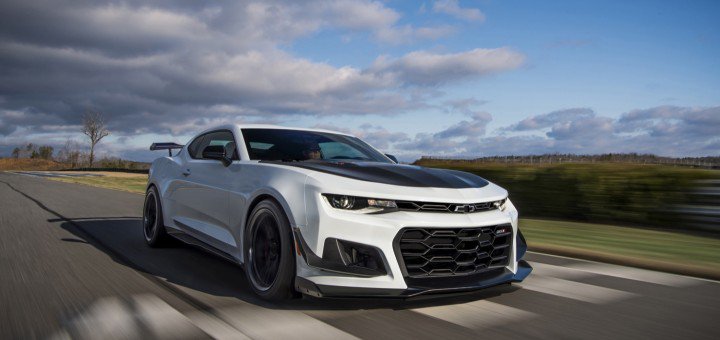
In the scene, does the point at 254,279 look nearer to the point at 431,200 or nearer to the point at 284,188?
the point at 284,188

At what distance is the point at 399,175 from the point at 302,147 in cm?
133

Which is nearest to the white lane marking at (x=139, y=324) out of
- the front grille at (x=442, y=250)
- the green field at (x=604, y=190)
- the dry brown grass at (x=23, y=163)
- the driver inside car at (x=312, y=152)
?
the front grille at (x=442, y=250)

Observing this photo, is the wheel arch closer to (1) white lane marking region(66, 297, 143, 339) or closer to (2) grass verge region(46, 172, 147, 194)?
(1) white lane marking region(66, 297, 143, 339)

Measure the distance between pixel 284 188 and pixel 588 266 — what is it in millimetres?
3569

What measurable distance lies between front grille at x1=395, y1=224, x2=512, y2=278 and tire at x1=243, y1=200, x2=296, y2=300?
800mm

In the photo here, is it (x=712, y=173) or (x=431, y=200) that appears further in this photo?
(x=712, y=173)

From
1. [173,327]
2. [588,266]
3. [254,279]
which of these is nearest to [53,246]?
[254,279]

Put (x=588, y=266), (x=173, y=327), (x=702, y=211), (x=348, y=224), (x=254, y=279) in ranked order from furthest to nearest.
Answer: (x=702, y=211) → (x=588, y=266) → (x=254, y=279) → (x=348, y=224) → (x=173, y=327)

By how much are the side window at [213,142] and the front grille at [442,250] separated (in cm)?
204

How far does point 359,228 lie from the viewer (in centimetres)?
384

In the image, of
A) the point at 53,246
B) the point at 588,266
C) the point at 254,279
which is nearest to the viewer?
the point at 254,279

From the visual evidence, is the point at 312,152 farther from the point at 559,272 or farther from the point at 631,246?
the point at 631,246

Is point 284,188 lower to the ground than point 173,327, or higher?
higher

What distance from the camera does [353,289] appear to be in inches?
149
